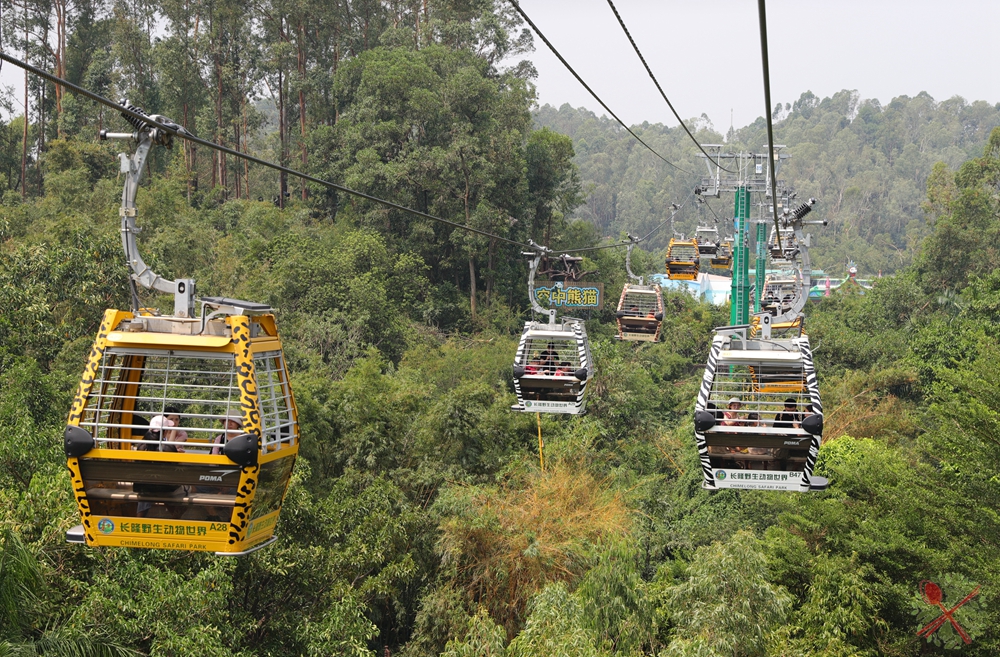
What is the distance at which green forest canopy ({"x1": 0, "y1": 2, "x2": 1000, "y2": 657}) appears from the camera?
11.9 m

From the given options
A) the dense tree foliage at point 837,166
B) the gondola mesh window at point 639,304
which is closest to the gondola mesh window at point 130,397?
the gondola mesh window at point 639,304

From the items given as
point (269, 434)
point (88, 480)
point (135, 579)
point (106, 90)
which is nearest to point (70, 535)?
point (88, 480)

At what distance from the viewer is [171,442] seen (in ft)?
20.0

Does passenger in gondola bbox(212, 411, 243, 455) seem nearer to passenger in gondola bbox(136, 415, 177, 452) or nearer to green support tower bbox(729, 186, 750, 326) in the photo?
passenger in gondola bbox(136, 415, 177, 452)

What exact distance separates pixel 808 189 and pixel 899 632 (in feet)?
284

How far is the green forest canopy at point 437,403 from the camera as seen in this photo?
11.9 meters

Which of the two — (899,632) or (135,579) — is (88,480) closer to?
(135,579)

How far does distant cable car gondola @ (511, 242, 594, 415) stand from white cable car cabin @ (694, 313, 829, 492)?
12.8 ft

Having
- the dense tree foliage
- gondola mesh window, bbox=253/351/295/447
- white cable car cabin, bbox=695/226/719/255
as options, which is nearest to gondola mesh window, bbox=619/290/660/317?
white cable car cabin, bbox=695/226/719/255

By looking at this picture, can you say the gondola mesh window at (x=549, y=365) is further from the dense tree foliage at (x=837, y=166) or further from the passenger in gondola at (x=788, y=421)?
the dense tree foliage at (x=837, y=166)

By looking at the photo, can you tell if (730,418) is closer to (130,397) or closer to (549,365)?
(549,365)

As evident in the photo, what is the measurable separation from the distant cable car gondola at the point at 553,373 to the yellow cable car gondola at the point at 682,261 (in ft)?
40.6

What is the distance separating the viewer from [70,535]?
6.66 m

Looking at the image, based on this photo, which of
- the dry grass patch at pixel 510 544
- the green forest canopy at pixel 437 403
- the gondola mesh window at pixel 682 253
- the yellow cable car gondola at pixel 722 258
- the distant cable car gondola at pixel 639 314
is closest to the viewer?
the green forest canopy at pixel 437 403
